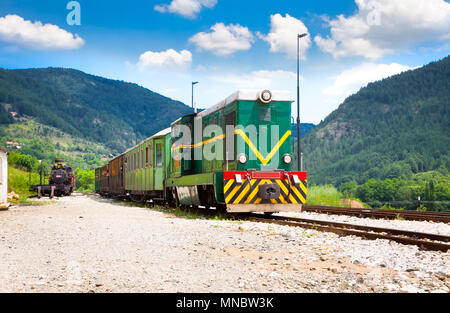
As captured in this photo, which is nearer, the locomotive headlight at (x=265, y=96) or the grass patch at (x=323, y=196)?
the locomotive headlight at (x=265, y=96)

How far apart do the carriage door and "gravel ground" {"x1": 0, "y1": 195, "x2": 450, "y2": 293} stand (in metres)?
10.9

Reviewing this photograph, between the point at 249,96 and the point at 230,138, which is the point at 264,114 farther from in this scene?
the point at 230,138

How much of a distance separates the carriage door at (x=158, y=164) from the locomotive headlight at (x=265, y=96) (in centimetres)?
840

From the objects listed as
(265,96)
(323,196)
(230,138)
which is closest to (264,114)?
(265,96)

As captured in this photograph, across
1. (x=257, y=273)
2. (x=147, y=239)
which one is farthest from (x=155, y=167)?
(x=257, y=273)

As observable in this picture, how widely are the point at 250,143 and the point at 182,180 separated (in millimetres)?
4370

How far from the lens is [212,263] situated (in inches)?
243

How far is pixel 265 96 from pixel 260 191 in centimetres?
305

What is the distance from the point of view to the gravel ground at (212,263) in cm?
486

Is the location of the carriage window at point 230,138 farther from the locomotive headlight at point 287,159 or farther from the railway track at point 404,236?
the railway track at point 404,236

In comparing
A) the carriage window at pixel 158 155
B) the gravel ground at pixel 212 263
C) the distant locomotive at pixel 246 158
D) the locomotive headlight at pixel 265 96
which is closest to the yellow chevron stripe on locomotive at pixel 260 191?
the distant locomotive at pixel 246 158

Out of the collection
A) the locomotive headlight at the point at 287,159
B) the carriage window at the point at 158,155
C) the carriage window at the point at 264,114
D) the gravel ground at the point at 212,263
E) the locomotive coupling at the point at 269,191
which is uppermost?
the carriage window at the point at 264,114
